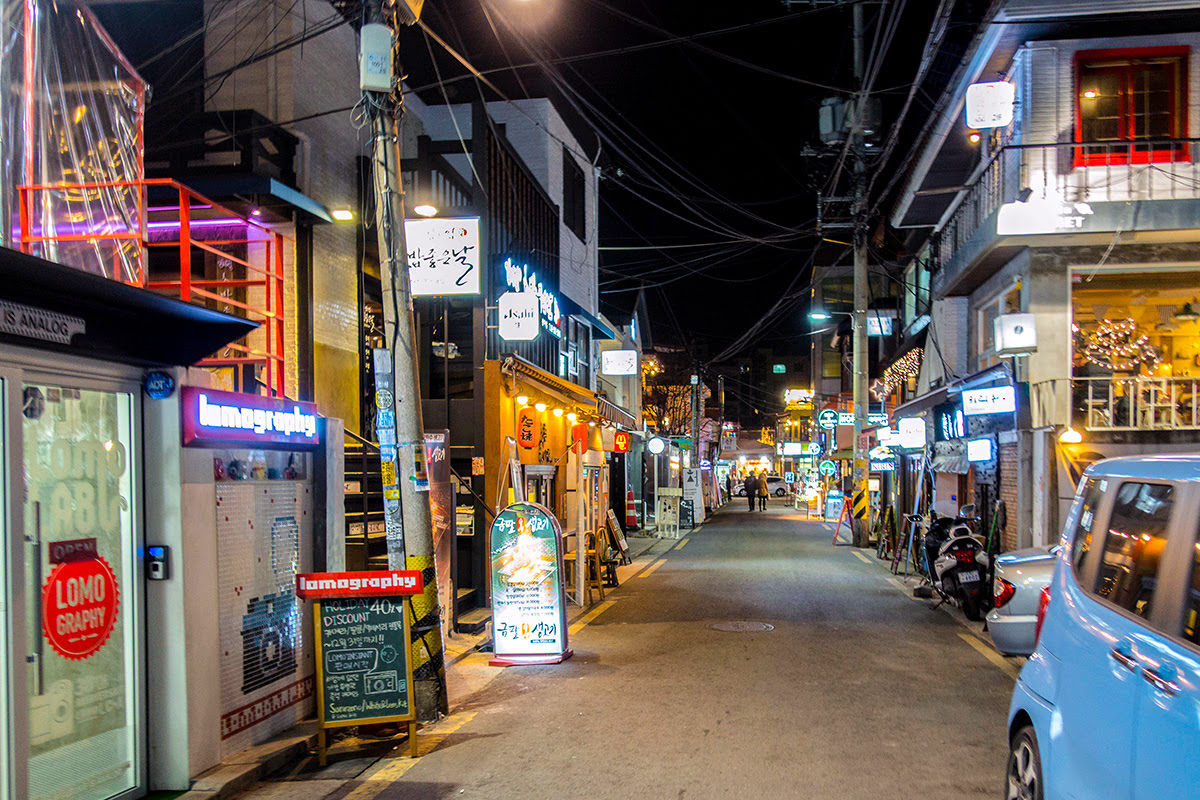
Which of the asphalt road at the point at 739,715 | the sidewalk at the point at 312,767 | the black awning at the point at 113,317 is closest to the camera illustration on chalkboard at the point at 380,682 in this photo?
the sidewalk at the point at 312,767

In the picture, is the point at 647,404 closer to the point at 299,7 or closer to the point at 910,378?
the point at 910,378

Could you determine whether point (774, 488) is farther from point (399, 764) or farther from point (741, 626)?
point (399, 764)

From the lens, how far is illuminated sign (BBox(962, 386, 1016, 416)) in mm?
14930

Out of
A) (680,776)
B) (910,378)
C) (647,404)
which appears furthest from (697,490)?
(680,776)

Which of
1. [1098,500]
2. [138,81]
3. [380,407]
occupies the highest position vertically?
[138,81]

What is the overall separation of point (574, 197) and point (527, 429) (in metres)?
9.57

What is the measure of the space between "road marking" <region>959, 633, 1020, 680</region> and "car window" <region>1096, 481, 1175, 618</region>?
5.87 m

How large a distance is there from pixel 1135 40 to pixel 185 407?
1473cm

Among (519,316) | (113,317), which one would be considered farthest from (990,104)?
(113,317)

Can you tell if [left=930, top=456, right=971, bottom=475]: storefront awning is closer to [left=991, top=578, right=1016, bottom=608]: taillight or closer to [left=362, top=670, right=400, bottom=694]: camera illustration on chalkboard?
[left=991, top=578, right=1016, bottom=608]: taillight

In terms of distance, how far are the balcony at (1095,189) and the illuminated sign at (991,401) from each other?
2482mm

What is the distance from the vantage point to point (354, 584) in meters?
6.90

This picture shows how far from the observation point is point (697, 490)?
1446 inches

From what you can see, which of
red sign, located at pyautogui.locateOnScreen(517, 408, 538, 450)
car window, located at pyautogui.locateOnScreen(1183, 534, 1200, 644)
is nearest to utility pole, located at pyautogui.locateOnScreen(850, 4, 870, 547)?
red sign, located at pyautogui.locateOnScreen(517, 408, 538, 450)
